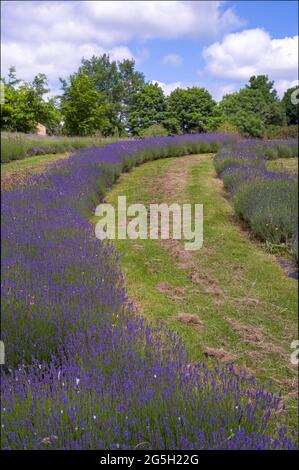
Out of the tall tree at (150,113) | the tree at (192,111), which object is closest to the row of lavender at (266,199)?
the tall tree at (150,113)

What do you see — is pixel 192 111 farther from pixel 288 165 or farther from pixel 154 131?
pixel 288 165

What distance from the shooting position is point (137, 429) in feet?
5.81

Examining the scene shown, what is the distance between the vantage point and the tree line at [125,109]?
254cm

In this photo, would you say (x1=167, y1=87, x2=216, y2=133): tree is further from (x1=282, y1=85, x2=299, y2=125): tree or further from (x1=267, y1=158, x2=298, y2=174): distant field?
(x1=267, y1=158, x2=298, y2=174): distant field

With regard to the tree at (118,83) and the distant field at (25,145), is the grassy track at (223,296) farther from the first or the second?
the tree at (118,83)


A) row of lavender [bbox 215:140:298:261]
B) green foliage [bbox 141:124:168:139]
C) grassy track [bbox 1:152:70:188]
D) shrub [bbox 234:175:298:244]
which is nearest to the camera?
grassy track [bbox 1:152:70:188]

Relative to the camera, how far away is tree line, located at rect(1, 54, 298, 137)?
100 inches

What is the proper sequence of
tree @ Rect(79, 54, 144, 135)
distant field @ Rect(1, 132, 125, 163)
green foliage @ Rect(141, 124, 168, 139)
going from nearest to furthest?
distant field @ Rect(1, 132, 125, 163), green foliage @ Rect(141, 124, 168, 139), tree @ Rect(79, 54, 144, 135)

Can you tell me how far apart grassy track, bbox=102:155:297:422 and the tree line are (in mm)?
1519

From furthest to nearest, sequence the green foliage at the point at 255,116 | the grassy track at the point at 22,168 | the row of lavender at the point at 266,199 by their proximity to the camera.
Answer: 1. the green foliage at the point at 255,116
2. the row of lavender at the point at 266,199
3. the grassy track at the point at 22,168

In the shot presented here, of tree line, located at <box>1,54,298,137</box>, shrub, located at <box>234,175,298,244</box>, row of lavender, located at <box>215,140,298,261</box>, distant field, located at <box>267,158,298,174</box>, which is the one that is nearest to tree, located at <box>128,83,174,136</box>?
tree line, located at <box>1,54,298,137</box>

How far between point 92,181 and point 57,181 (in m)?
3.09

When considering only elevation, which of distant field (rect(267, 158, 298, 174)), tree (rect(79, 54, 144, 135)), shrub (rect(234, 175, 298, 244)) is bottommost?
shrub (rect(234, 175, 298, 244))

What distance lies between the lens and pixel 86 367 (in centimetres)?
220
